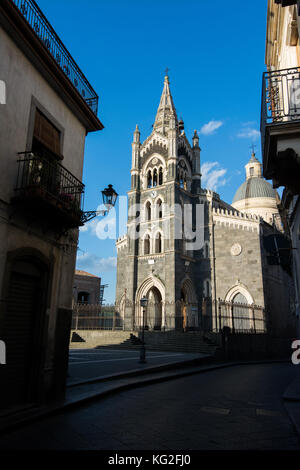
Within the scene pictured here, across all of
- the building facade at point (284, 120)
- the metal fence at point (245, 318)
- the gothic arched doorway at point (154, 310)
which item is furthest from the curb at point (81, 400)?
the gothic arched doorway at point (154, 310)

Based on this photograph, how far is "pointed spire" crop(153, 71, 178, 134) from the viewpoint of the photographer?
128 ft

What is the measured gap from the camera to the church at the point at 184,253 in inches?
1221

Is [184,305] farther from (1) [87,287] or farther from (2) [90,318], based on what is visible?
(1) [87,287]

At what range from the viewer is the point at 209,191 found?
1441 inches

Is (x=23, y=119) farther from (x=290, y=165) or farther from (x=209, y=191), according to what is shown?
(x=209, y=191)

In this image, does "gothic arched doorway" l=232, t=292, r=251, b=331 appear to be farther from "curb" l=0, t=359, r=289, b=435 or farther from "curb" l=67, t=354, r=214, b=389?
"curb" l=0, t=359, r=289, b=435

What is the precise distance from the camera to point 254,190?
189 ft

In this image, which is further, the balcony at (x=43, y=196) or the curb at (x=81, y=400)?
the balcony at (x=43, y=196)

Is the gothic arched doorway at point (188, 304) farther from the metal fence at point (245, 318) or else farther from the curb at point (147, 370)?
the curb at point (147, 370)

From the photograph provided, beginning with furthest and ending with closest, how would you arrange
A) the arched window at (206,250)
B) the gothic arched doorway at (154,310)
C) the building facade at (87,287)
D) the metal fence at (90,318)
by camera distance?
1. the building facade at (87,287)
2. the arched window at (206,250)
3. the gothic arched doorway at (154,310)
4. the metal fence at (90,318)

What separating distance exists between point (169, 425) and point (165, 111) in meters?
38.7

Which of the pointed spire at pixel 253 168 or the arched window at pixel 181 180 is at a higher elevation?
the pointed spire at pixel 253 168

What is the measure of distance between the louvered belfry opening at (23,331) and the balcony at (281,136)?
16.9 feet

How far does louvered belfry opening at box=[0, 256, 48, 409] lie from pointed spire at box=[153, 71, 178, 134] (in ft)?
108
